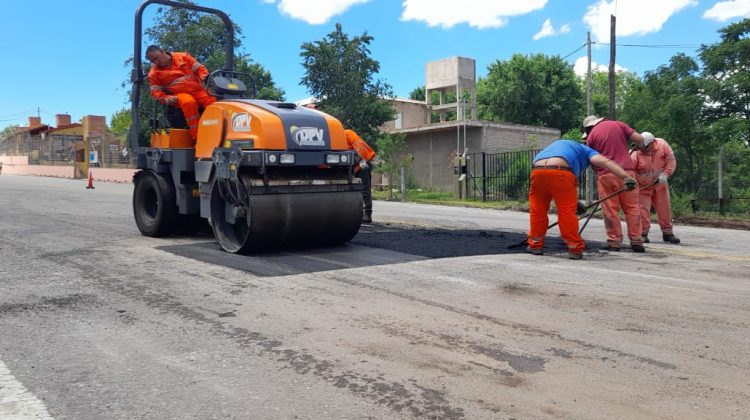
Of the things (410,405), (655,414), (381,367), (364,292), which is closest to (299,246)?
(364,292)

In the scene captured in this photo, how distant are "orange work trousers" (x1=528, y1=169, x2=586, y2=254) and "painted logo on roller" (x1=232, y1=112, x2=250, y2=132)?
3366 millimetres

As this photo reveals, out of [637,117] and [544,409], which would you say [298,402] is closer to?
[544,409]

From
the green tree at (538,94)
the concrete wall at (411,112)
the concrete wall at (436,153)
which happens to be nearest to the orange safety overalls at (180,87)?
the concrete wall at (436,153)

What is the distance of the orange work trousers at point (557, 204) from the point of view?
6.63m

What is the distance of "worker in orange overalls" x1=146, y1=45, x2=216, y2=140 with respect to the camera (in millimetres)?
7957

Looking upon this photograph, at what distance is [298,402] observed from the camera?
114 inches

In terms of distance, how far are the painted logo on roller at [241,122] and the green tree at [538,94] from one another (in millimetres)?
33799

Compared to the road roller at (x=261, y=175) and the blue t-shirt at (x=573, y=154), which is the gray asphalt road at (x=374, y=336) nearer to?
the road roller at (x=261, y=175)

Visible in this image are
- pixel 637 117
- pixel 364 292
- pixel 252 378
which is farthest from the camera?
pixel 637 117

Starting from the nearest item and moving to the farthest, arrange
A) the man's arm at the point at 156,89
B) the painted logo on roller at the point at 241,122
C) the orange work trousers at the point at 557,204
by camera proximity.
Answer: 1. the orange work trousers at the point at 557,204
2. the painted logo on roller at the point at 241,122
3. the man's arm at the point at 156,89

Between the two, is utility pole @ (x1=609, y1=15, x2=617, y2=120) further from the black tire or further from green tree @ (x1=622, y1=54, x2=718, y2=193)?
the black tire

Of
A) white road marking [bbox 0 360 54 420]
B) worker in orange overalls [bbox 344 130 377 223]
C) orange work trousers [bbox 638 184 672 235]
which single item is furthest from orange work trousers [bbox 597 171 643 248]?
white road marking [bbox 0 360 54 420]

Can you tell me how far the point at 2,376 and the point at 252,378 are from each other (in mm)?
1403

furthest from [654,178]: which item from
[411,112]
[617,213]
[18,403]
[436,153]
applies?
[411,112]
